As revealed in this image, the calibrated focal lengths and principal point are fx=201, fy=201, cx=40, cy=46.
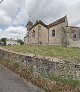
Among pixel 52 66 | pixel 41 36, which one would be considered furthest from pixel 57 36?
pixel 52 66

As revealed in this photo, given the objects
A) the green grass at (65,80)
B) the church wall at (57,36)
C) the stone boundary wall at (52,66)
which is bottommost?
the green grass at (65,80)

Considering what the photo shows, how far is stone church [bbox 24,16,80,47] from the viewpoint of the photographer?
49156mm

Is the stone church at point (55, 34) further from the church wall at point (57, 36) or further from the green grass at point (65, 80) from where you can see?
the green grass at point (65, 80)

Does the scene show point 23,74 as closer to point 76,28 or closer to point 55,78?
point 55,78

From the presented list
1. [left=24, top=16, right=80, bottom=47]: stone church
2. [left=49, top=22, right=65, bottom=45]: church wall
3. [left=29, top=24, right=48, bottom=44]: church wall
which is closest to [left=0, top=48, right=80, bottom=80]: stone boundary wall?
[left=24, top=16, right=80, bottom=47]: stone church

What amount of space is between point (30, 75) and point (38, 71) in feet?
1.96

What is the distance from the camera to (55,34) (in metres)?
53.9

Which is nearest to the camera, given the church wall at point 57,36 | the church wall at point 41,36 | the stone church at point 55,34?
the stone church at point 55,34

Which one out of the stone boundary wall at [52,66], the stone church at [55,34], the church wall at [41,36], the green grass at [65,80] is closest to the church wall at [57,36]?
the stone church at [55,34]

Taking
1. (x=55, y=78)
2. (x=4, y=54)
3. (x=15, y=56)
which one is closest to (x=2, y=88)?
(x=55, y=78)

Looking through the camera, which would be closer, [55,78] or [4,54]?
[55,78]

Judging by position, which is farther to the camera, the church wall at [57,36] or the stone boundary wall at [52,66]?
the church wall at [57,36]

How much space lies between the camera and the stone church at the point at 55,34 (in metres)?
49.2

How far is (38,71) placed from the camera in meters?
13.3
